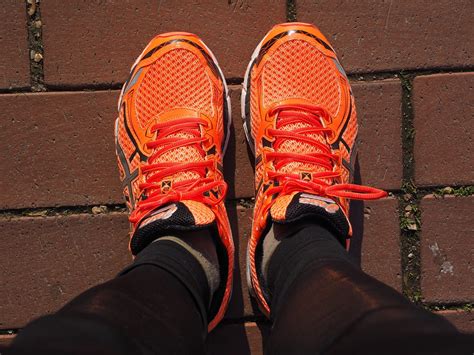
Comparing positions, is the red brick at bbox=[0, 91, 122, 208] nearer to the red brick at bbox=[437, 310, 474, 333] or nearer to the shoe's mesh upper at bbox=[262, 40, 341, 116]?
the shoe's mesh upper at bbox=[262, 40, 341, 116]

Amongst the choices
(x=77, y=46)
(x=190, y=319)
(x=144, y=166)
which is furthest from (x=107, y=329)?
(x=77, y=46)

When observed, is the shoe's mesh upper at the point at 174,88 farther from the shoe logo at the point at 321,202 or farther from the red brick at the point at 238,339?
the red brick at the point at 238,339

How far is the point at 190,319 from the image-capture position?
3.35 feet

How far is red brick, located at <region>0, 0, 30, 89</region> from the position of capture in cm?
146

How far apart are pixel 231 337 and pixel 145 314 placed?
65cm

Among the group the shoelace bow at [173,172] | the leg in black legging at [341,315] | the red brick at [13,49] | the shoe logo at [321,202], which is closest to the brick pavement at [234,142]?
the red brick at [13,49]

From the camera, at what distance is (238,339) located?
4.89 ft

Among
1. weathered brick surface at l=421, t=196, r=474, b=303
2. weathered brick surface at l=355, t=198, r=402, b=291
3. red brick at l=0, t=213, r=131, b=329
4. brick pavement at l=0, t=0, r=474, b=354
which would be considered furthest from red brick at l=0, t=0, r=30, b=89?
weathered brick surface at l=421, t=196, r=474, b=303

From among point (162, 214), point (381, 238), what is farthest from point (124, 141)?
point (381, 238)

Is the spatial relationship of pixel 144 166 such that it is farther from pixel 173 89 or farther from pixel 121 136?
pixel 173 89

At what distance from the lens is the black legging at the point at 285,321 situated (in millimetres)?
745

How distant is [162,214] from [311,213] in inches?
15.6

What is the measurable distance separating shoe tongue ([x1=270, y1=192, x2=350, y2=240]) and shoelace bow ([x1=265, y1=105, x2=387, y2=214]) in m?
0.06

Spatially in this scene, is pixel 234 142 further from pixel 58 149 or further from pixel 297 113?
pixel 58 149
